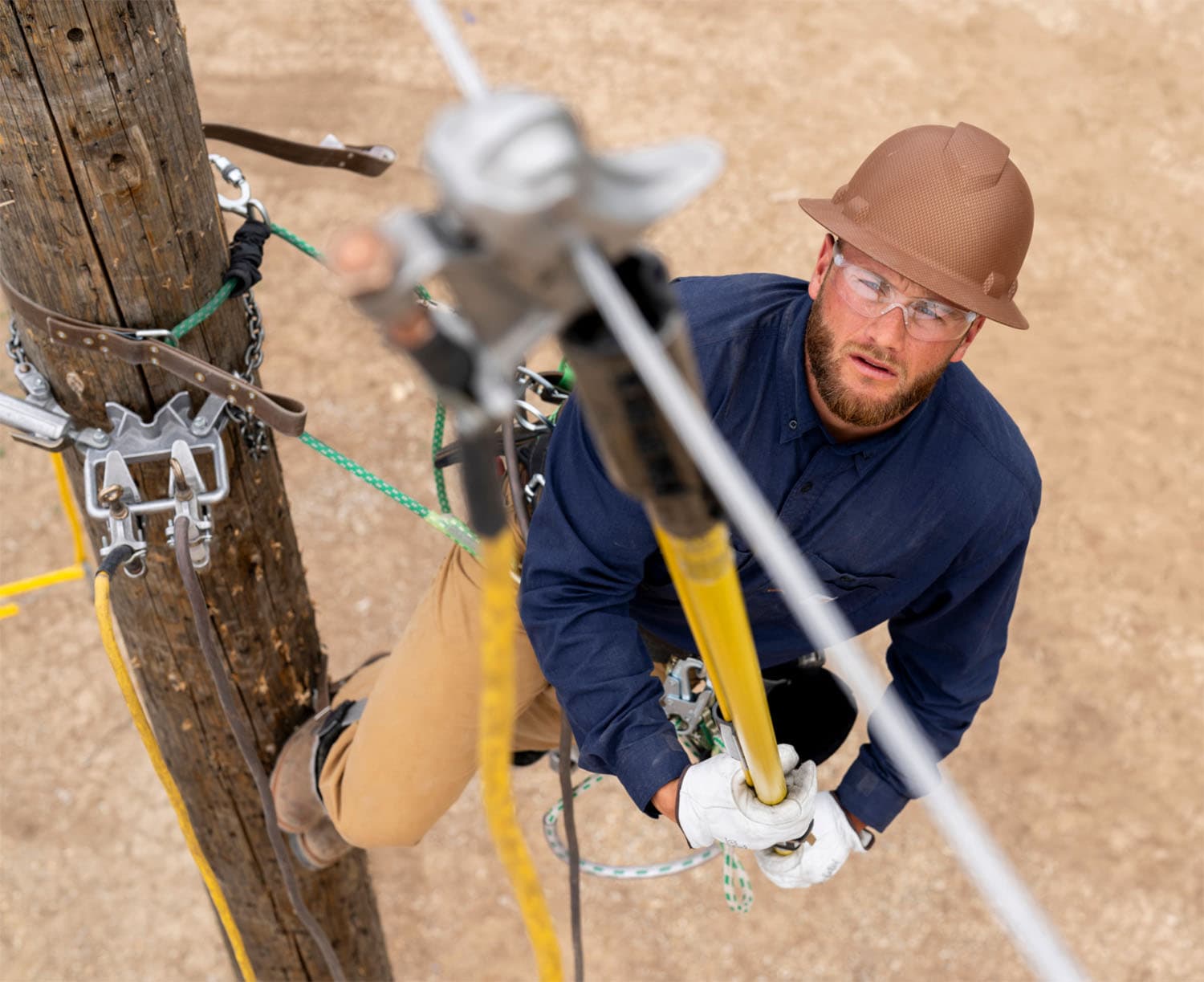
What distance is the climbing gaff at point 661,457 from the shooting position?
39.9 inches

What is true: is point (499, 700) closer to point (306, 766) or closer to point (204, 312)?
point (204, 312)

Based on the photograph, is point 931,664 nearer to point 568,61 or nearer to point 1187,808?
point 1187,808

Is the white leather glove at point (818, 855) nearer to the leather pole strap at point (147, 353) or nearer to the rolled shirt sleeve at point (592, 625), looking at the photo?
the rolled shirt sleeve at point (592, 625)

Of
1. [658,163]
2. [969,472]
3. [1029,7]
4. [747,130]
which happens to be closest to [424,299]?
[969,472]

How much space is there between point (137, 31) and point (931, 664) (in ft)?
6.31

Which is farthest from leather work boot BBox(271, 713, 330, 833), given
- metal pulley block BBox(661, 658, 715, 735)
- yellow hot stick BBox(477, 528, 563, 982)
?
yellow hot stick BBox(477, 528, 563, 982)

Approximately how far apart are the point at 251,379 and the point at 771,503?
984 mm

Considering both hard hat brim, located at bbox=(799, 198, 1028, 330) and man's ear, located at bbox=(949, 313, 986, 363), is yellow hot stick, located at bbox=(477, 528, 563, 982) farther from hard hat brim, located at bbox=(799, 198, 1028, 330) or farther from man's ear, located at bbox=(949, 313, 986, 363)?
man's ear, located at bbox=(949, 313, 986, 363)

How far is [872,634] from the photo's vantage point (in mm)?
5133

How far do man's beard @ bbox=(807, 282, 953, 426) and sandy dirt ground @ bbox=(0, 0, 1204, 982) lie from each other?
2.78m

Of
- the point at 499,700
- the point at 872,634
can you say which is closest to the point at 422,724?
the point at 499,700

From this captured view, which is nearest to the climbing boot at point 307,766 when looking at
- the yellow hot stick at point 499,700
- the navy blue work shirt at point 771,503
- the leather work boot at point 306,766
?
the leather work boot at point 306,766

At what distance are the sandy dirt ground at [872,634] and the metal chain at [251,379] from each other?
272 centimetres

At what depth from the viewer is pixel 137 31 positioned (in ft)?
6.01
